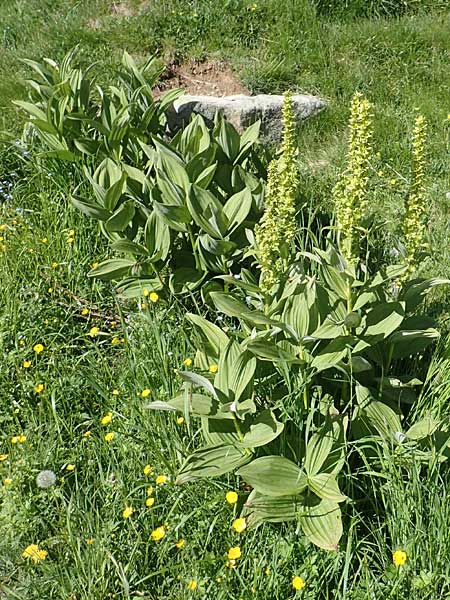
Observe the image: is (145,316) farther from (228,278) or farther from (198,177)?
(198,177)

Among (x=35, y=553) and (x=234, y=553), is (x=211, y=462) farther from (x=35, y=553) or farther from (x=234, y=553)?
(x=35, y=553)

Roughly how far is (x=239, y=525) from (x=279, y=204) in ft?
3.97

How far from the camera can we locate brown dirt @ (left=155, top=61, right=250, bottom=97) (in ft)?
20.1

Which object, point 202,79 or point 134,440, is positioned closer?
point 134,440

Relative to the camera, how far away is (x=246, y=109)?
5.58m

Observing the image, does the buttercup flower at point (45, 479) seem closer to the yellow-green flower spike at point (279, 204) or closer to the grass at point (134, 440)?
the grass at point (134, 440)

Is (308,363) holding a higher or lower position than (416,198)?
lower

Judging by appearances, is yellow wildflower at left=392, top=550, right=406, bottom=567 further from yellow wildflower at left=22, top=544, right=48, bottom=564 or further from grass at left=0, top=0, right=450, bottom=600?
yellow wildflower at left=22, top=544, right=48, bottom=564

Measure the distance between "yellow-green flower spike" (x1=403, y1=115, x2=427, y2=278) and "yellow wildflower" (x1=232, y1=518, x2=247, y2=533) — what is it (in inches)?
46.6


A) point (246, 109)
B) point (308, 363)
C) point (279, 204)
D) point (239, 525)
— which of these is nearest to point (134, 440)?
point (239, 525)

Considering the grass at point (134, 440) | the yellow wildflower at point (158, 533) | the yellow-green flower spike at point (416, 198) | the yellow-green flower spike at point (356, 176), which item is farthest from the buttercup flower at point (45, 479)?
the yellow-green flower spike at point (416, 198)

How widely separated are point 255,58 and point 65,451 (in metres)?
4.36

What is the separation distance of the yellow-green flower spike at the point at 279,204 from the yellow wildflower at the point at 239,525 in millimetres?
899

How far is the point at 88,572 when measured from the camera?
8.24 ft
